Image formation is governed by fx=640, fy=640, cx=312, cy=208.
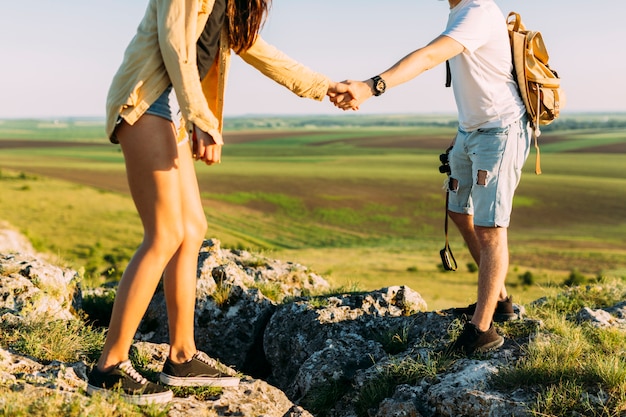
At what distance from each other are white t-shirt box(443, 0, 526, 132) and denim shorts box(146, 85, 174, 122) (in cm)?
205

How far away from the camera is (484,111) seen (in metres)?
4.63

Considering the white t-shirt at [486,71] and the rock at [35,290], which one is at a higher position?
the white t-shirt at [486,71]

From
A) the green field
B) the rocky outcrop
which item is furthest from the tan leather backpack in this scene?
the green field

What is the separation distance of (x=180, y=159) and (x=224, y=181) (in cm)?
6515

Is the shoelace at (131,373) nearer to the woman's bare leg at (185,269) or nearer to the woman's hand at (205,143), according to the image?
the woman's bare leg at (185,269)

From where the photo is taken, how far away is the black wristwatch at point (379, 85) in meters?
4.68

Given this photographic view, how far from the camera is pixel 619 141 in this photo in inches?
4840

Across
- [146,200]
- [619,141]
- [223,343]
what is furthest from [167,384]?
[619,141]

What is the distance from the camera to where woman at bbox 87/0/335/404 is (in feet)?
11.5

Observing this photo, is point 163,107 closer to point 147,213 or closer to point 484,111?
point 147,213

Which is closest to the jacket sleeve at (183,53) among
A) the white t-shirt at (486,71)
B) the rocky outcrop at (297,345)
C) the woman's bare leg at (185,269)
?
the woman's bare leg at (185,269)

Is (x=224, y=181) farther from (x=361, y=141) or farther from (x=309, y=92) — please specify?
(x=361, y=141)

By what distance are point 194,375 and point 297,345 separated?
1613mm

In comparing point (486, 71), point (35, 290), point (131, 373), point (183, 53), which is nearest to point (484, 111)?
point (486, 71)
